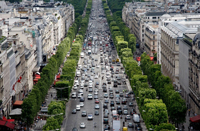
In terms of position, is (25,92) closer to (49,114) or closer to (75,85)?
(75,85)

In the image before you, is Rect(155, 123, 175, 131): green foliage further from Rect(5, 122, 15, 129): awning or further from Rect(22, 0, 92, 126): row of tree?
Rect(5, 122, 15, 129): awning

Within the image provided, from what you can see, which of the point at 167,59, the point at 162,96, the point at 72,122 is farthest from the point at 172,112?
the point at 167,59

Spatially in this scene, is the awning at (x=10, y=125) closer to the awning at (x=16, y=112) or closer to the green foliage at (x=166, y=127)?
the awning at (x=16, y=112)

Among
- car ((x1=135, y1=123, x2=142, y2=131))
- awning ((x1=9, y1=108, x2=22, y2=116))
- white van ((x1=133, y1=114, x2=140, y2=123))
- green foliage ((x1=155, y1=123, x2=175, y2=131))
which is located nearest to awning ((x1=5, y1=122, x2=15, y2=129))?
awning ((x1=9, y1=108, x2=22, y2=116))

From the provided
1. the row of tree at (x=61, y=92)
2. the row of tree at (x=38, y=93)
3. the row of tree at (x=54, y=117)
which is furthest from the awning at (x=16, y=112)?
the row of tree at (x=54, y=117)

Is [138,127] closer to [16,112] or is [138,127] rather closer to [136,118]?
[136,118]
